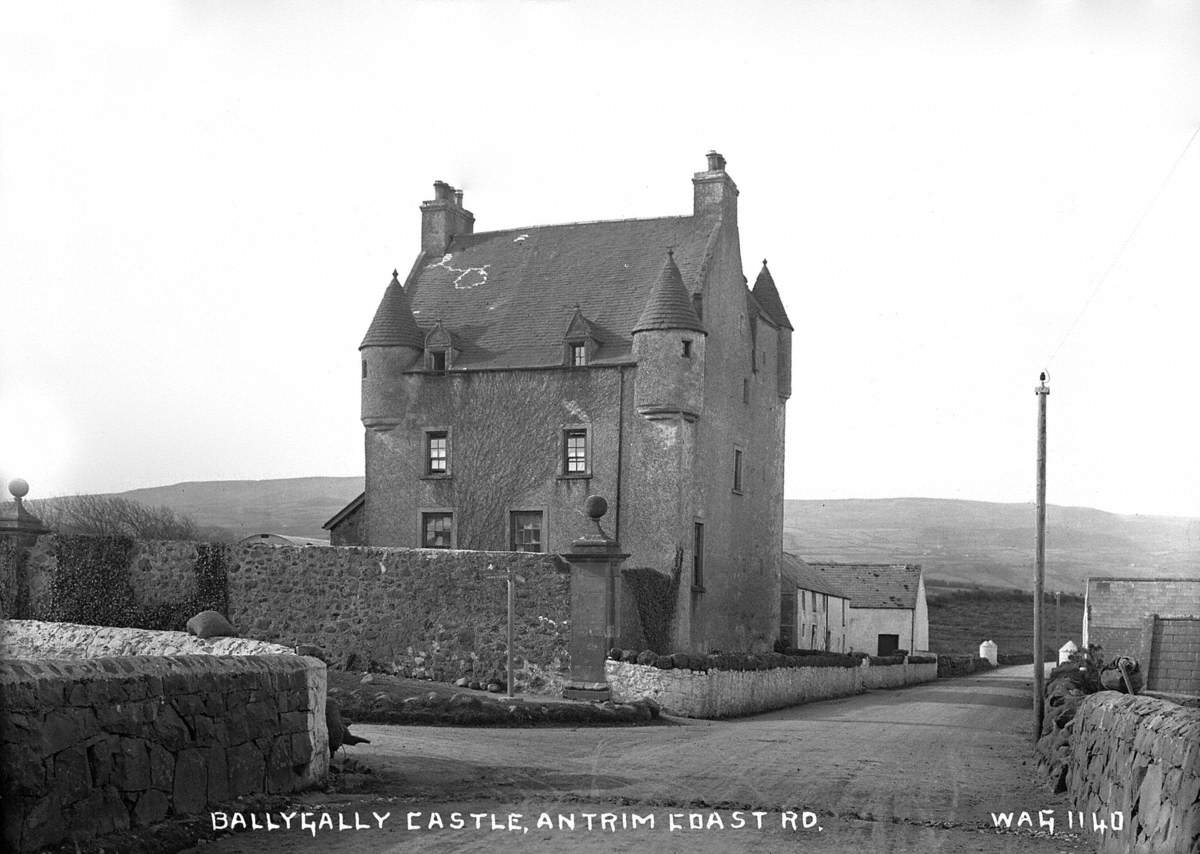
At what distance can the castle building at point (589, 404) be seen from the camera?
35969 millimetres

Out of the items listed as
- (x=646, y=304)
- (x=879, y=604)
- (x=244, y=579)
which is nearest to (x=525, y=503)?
(x=646, y=304)

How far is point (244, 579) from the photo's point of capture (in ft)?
103

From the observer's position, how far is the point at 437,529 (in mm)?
38906

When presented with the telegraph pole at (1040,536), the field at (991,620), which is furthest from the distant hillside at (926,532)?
the telegraph pole at (1040,536)

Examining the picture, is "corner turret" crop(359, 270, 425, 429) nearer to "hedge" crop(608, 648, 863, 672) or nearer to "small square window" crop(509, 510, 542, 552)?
"small square window" crop(509, 510, 542, 552)

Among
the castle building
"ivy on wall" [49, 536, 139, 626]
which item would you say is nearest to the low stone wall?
the castle building

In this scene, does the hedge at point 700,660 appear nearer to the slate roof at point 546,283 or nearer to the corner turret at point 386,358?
the slate roof at point 546,283

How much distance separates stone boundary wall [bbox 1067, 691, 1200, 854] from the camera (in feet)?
28.5

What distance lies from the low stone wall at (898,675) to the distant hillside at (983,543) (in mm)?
79335

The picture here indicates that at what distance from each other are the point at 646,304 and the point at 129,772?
2798 cm

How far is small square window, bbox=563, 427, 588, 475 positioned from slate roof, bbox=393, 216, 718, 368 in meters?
2.07

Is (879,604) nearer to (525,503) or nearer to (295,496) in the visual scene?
(525,503)

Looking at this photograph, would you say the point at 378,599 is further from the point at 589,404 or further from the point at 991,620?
the point at 991,620

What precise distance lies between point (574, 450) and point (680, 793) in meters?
24.2
